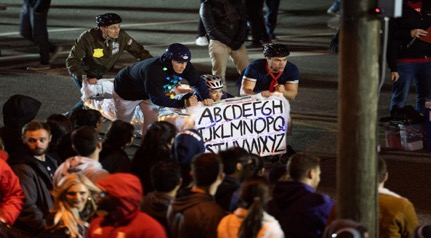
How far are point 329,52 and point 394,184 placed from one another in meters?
7.27

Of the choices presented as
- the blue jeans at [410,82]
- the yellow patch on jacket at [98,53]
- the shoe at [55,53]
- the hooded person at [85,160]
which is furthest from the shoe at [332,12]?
the hooded person at [85,160]

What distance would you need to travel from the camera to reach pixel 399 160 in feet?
36.5

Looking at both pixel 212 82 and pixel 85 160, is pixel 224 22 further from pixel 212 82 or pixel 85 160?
pixel 85 160

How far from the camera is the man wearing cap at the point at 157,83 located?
10938 mm

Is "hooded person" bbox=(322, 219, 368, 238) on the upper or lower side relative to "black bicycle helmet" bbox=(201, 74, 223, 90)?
upper

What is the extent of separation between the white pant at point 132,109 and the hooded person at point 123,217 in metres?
5.47

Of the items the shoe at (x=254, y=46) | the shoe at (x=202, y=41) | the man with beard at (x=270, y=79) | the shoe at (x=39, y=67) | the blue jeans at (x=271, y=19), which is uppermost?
the man with beard at (x=270, y=79)

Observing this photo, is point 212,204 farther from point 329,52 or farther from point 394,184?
point 329,52

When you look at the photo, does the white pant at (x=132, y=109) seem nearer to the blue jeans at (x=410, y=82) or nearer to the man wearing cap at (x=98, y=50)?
the man wearing cap at (x=98, y=50)

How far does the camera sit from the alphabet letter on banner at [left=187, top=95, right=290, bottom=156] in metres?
10.7

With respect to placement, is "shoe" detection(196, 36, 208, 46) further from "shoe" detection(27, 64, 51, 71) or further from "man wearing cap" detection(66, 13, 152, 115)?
"man wearing cap" detection(66, 13, 152, 115)

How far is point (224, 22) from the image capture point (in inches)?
546

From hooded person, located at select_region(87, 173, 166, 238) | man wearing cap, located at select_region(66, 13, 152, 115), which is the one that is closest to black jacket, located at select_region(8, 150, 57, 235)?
hooded person, located at select_region(87, 173, 166, 238)

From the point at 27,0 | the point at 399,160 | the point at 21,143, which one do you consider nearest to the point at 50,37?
the point at 27,0
